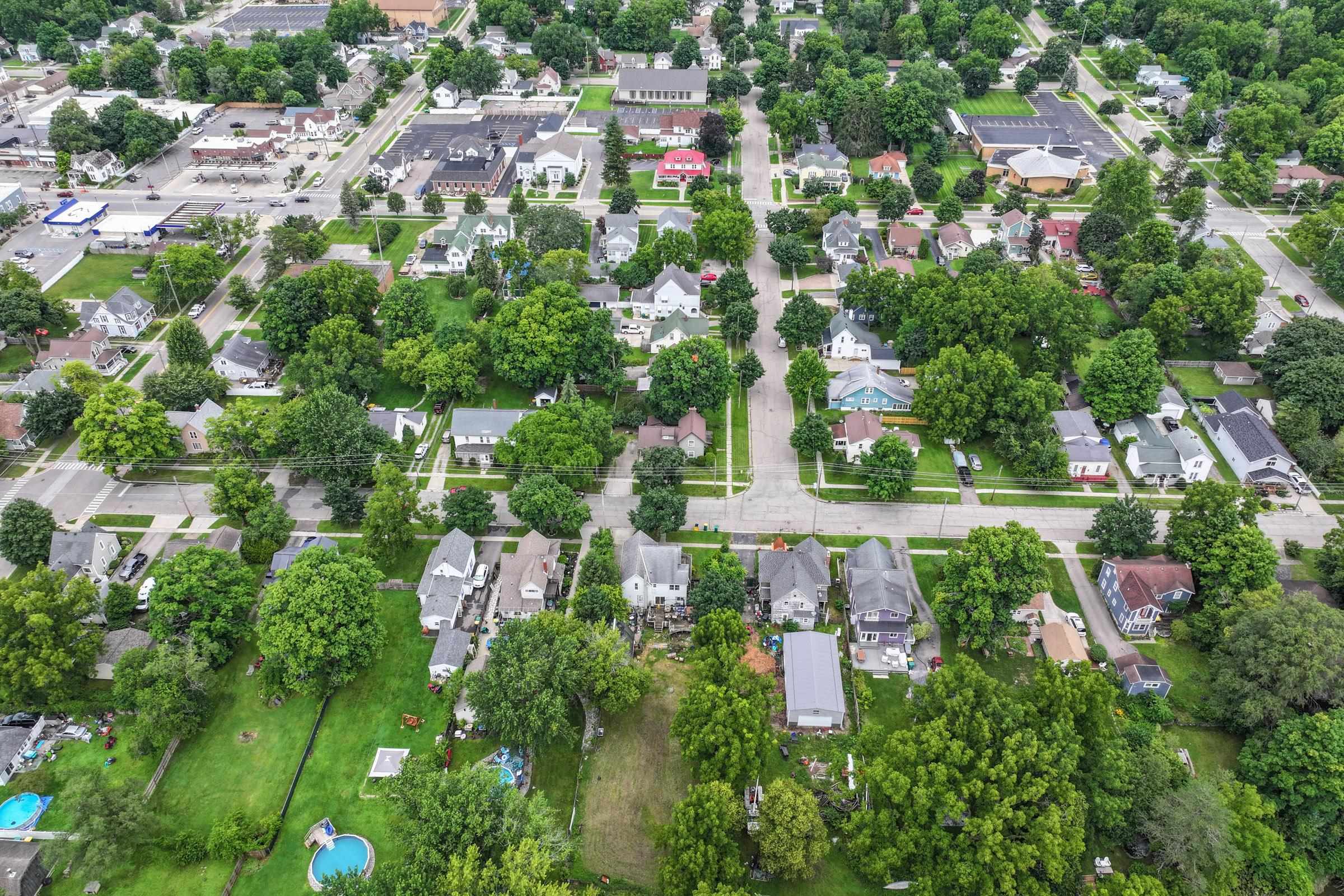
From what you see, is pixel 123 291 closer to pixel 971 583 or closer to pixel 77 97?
pixel 77 97

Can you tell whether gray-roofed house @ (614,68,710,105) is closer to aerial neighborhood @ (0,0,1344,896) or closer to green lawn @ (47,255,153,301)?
aerial neighborhood @ (0,0,1344,896)

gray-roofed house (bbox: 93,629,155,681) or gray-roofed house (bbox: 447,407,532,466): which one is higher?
gray-roofed house (bbox: 447,407,532,466)

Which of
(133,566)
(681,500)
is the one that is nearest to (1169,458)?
(681,500)

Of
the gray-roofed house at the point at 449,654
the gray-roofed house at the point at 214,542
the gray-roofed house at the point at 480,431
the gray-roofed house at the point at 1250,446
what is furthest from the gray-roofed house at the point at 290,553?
the gray-roofed house at the point at 1250,446

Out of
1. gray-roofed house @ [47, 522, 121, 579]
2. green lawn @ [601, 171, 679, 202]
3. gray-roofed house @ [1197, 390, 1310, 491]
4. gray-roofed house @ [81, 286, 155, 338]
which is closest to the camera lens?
gray-roofed house @ [47, 522, 121, 579]

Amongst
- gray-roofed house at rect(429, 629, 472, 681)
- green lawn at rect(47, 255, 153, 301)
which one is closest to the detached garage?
gray-roofed house at rect(429, 629, 472, 681)

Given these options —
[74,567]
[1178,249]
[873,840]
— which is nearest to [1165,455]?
[1178,249]

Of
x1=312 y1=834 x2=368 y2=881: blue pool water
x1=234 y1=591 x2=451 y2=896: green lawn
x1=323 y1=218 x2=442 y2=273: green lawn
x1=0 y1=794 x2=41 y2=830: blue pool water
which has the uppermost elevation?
x1=323 y1=218 x2=442 y2=273: green lawn
